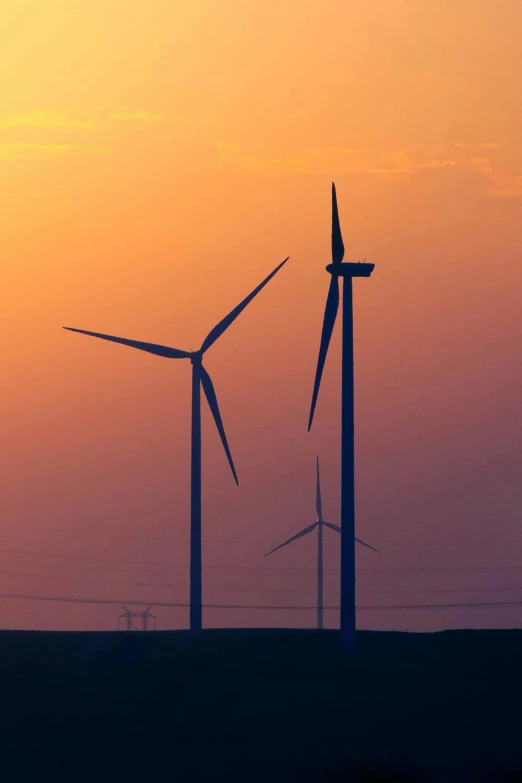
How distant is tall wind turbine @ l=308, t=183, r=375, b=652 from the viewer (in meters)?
74.9

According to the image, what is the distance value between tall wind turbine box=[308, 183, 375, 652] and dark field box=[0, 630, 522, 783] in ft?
9.40

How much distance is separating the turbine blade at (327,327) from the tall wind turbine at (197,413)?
1312cm

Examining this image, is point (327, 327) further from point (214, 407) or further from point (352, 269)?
point (214, 407)

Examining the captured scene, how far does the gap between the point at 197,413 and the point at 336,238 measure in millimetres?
17064

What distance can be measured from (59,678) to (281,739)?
1470cm

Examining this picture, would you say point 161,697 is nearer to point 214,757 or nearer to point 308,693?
point 308,693

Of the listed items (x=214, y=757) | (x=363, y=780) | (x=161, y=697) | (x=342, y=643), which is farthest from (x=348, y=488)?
(x=363, y=780)

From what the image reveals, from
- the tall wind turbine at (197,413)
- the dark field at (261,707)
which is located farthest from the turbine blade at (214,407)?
the dark field at (261,707)

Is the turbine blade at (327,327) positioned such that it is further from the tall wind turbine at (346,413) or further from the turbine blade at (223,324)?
the turbine blade at (223,324)

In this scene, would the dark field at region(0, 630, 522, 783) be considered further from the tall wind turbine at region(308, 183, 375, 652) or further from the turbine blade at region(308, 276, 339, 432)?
the turbine blade at region(308, 276, 339, 432)

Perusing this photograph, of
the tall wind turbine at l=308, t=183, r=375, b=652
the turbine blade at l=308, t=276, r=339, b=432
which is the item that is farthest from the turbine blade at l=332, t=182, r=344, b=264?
the turbine blade at l=308, t=276, r=339, b=432

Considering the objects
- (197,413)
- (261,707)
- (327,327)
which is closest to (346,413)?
(327,327)

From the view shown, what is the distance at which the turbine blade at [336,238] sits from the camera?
→ 83438mm

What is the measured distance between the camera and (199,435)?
96938mm
